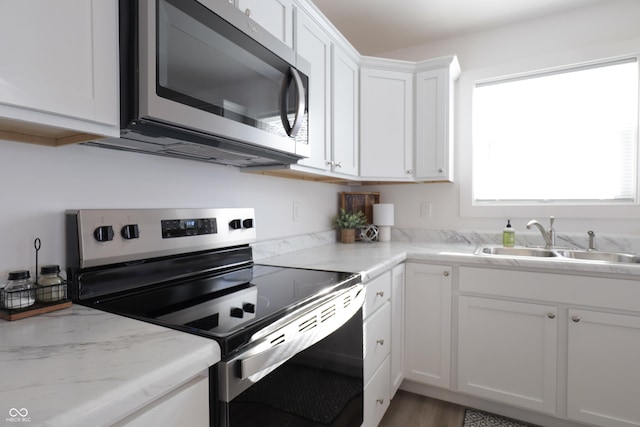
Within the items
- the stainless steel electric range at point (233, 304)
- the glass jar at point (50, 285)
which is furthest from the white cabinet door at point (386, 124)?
the glass jar at point (50, 285)

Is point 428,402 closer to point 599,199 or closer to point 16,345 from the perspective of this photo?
point 599,199

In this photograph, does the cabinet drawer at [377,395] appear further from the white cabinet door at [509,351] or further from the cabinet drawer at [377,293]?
the white cabinet door at [509,351]

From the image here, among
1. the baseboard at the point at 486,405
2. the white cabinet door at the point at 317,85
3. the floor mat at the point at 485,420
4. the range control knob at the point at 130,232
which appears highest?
the white cabinet door at the point at 317,85

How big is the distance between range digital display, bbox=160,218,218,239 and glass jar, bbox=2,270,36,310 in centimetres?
40

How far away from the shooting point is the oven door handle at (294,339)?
0.75 meters

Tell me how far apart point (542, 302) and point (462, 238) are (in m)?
0.81

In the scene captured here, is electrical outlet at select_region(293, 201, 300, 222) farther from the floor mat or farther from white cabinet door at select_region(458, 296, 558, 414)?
the floor mat

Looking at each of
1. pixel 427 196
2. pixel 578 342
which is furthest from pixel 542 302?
pixel 427 196

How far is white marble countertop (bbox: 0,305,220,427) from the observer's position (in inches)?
18.1

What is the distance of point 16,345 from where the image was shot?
0.65 m

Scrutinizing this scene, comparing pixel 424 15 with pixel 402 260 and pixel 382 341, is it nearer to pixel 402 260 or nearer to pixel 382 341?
pixel 402 260

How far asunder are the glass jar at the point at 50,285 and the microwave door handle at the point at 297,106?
2.76 ft

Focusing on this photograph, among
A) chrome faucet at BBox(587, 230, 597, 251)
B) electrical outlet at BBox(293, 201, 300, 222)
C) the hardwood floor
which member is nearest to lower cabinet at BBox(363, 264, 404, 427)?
the hardwood floor

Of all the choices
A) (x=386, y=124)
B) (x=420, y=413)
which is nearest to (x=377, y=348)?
(x=420, y=413)
